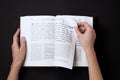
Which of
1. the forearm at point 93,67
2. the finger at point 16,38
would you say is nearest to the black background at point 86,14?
the finger at point 16,38

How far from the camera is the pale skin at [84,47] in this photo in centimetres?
90

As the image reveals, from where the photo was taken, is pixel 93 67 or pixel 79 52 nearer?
pixel 93 67

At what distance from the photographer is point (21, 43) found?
1021mm

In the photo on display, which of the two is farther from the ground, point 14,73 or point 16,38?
point 16,38

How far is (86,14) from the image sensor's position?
41.6 inches

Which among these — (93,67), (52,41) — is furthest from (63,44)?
(93,67)

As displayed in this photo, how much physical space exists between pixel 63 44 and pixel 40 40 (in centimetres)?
11

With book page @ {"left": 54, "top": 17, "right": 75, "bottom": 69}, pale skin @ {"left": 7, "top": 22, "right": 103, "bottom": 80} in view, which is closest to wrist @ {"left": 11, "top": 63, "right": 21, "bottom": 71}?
pale skin @ {"left": 7, "top": 22, "right": 103, "bottom": 80}

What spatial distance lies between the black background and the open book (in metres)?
0.05

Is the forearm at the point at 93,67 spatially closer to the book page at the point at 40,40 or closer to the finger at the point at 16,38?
the book page at the point at 40,40

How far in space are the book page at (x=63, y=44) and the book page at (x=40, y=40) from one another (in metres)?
0.02

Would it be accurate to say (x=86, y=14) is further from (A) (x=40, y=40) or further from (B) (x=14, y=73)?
(B) (x=14, y=73)

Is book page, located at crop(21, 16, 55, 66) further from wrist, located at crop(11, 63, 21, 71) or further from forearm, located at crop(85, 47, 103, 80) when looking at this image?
forearm, located at crop(85, 47, 103, 80)

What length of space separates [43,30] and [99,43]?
27 centimetres
